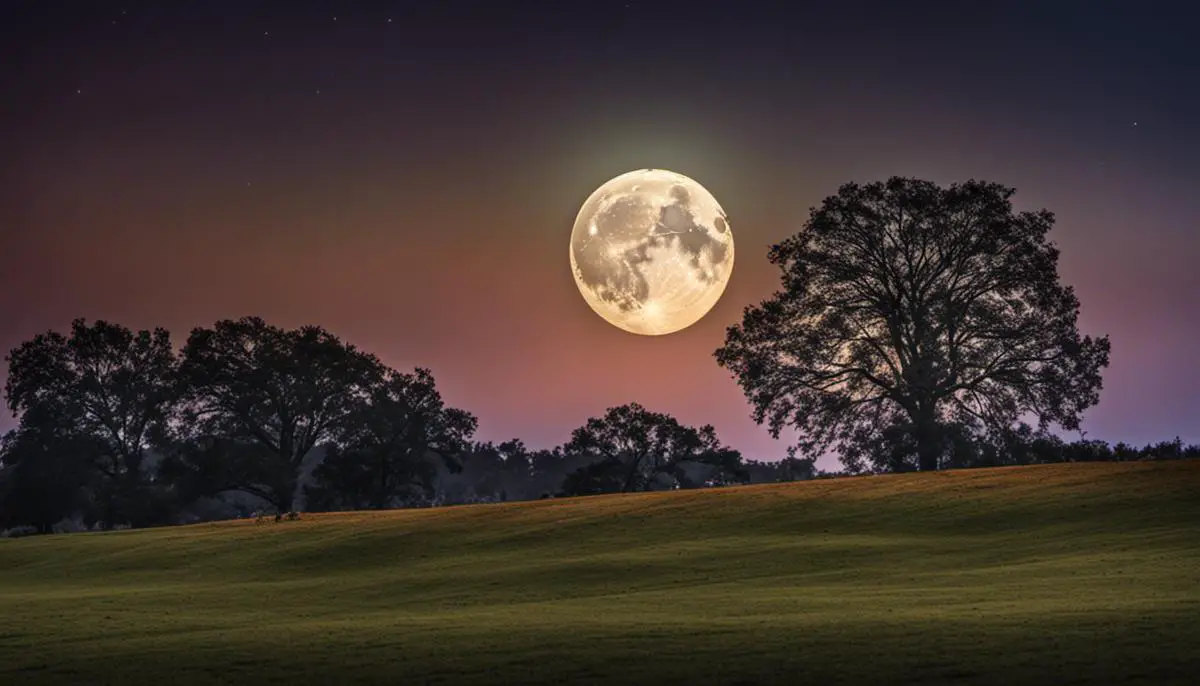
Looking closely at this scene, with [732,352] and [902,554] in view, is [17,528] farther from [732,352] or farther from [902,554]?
[902,554]

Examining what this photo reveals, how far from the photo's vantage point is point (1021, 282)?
2697 inches

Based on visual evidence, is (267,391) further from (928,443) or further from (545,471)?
(545,471)

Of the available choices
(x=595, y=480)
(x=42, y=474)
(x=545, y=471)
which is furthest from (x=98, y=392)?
(x=545, y=471)

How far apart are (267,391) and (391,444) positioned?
1074 centimetres

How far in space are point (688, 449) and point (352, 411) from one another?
27.3 m

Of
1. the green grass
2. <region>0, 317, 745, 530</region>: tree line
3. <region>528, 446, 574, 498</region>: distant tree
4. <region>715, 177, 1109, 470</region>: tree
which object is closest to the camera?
the green grass

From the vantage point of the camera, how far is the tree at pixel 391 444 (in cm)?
9494

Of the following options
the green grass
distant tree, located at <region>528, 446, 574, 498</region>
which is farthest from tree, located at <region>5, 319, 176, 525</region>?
distant tree, located at <region>528, 446, 574, 498</region>

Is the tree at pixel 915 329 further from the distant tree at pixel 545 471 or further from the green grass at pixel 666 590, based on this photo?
the distant tree at pixel 545 471

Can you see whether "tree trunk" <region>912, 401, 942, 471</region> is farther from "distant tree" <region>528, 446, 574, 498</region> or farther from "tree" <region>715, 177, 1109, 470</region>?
"distant tree" <region>528, 446, 574, 498</region>

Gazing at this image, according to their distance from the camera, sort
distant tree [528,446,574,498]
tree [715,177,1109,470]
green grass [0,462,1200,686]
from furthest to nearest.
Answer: distant tree [528,446,574,498] → tree [715,177,1109,470] → green grass [0,462,1200,686]

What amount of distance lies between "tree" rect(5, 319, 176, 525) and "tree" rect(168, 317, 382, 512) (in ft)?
10.7

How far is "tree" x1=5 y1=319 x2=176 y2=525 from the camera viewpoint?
3723 inches

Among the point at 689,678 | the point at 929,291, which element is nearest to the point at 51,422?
the point at 929,291
